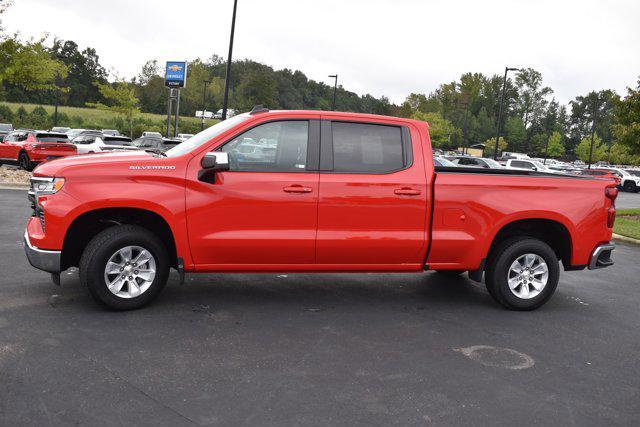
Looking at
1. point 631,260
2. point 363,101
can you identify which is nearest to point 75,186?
point 631,260

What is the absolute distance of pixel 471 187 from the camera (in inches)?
245

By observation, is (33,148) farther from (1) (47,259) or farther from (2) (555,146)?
(2) (555,146)

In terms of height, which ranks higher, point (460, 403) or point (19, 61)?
point (19, 61)

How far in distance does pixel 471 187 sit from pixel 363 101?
503 feet

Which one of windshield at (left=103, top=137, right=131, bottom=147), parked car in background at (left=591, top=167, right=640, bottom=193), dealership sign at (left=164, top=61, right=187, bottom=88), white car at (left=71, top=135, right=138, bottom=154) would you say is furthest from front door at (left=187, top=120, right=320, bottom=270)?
parked car in background at (left=591, top=167, right=640, bottom=193)

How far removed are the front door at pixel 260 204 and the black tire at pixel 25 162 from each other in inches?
696

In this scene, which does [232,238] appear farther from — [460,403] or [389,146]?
[460,403]

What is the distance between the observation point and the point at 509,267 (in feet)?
21.0

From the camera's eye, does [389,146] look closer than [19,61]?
Yes

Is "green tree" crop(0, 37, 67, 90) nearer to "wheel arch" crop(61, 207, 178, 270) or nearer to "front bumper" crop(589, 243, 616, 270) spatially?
"wheel arch" crop(61, 207, 178, 270)

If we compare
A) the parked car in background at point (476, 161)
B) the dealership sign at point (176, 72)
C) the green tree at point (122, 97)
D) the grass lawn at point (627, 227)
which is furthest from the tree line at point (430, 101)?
the grass lawn at point (627, 227)

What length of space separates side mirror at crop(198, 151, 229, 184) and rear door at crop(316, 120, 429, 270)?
966 mm

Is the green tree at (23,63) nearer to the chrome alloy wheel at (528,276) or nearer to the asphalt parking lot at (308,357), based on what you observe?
the asphalt parking lot at (308,357)

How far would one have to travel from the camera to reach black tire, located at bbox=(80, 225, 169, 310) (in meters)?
5.52
